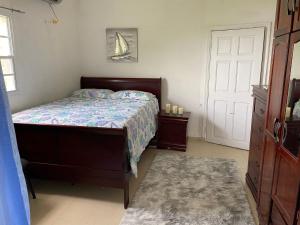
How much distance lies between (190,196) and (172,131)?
1471mm

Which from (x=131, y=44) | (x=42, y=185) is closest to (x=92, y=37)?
(x=131, y=44)

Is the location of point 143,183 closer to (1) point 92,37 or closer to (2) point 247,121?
(2) point 247,121

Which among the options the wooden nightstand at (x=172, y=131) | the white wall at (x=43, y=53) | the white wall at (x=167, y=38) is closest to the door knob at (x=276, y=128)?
the wooden nightstand at (x=172, y=131)

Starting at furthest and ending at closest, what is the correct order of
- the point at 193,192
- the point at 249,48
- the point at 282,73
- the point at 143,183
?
the point at 249,48, the point at 143,183, the point at 193,192, the point at 282,73

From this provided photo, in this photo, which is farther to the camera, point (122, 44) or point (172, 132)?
point (122, 44)

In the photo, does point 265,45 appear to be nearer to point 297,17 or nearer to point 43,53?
point 297,17

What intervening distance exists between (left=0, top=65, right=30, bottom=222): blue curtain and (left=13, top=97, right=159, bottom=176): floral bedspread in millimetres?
804

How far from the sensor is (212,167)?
320cm

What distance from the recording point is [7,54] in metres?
2.90

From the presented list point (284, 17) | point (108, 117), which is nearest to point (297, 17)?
point (284, 17)

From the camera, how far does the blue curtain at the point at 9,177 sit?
151cm

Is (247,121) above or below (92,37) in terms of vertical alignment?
below

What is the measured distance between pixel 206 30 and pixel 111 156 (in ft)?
8.76

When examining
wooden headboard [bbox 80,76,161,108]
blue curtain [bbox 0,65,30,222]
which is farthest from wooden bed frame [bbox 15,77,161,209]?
wooden headboard [bbox 80,76,161,108]
